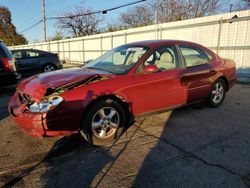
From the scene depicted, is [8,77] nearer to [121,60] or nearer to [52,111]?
[121,60]

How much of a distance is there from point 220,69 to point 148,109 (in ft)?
7.57

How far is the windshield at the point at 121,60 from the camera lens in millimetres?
4203

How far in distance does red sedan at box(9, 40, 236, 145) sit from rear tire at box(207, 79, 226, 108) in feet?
0.34

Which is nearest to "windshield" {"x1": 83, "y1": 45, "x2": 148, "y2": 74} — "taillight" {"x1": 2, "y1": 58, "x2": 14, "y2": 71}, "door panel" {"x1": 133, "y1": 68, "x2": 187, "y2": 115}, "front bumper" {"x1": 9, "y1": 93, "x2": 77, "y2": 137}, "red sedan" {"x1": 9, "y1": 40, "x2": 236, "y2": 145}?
"red sedan" {"x1": 9, "y1": 40, "x2": 236, "y2": 145}

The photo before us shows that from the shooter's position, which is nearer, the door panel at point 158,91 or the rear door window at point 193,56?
the door panel at point 158,91

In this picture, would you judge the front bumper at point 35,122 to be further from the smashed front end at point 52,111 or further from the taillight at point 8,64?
the taillight at point 8,64

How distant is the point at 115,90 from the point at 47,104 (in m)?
1.05

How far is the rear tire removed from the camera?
550 cm

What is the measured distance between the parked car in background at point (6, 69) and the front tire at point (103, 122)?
492cm

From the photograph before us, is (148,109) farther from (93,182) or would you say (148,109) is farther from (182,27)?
(182,27)

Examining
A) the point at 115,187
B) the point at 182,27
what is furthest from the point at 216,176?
the point at 182,27

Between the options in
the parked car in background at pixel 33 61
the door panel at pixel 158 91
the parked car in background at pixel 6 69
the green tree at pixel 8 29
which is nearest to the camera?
the door panel at pixel 158 91

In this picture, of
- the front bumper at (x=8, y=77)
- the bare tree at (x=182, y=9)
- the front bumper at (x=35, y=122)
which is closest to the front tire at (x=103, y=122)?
the front bumper at (x=35, y=122)

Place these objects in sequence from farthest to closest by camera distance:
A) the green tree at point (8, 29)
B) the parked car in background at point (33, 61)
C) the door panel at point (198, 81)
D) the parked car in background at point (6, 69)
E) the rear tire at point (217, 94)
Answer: the green tree at point (8, 29) → the parked car in background at point (33, 61) → the parked car in background at point (6, 69) → the rear tire at point (217, 94) → the door panel at point (198, 81)
